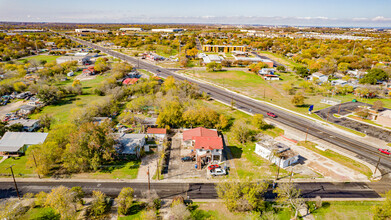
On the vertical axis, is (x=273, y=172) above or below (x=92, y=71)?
below

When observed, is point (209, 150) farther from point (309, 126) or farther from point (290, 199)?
point (309, 126)

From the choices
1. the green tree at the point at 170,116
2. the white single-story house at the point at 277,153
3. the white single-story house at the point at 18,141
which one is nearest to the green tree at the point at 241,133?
the white single-story house at the point at 277,153

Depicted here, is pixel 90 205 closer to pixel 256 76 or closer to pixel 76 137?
pixel 76 137

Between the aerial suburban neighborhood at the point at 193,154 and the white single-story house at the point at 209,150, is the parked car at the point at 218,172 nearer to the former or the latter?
the aerial suburban neighborhood at the point at 193,154

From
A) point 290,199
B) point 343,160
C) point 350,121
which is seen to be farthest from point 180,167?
point 350,121

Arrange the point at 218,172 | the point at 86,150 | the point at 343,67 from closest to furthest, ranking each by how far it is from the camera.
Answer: the point at 86,150
the point at 218,172
the point at 343,67

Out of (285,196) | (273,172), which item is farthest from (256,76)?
(285,196)
